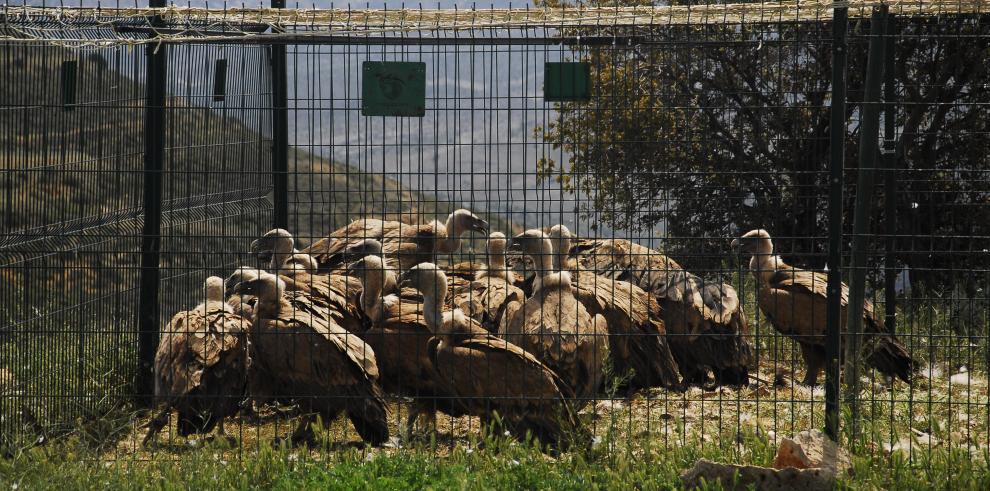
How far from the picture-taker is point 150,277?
897 centimetres

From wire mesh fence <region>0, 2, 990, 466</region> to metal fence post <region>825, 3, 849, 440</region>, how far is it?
0.02 metres

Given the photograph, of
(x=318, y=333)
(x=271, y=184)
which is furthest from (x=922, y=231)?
(x=318, y=333)

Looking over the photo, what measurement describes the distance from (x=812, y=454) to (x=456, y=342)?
7.96 ft

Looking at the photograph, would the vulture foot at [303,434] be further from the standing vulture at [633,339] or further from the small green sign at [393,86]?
the small green sign at [393,86]

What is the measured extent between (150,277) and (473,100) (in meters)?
3.51

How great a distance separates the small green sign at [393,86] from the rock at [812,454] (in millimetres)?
2886

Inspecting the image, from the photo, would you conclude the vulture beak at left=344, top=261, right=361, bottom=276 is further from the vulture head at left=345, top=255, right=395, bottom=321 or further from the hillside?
the hillside

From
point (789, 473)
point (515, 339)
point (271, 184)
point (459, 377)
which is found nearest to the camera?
point (789, 473)

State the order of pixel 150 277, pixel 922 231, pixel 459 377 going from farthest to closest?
pixel 922 231 < pixel 150 277 < pixel 459 377

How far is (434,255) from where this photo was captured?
23.9ft

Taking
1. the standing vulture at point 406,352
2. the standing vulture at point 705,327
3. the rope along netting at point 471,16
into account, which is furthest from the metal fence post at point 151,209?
the standing vulture at point 705,327

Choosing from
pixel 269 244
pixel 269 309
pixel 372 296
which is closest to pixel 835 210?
pixel 269 309

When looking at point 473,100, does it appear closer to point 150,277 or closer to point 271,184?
point 150,277

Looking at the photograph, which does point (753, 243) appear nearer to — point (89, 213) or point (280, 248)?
point (280, 248)
